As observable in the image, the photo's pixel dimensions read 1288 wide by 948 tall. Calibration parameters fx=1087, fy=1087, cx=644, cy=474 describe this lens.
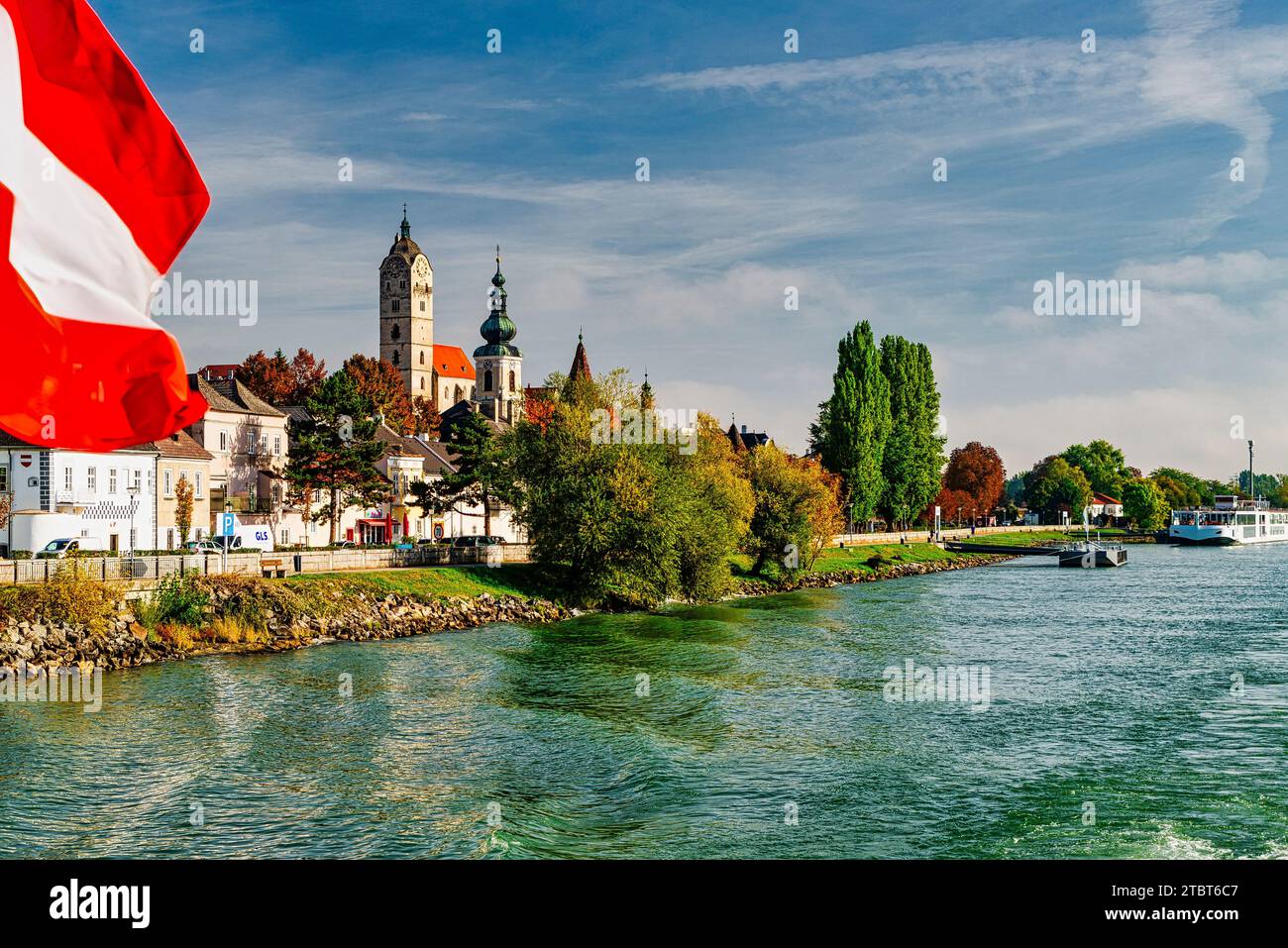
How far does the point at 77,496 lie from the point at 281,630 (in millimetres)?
19801

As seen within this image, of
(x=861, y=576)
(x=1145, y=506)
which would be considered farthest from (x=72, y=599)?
(x=1145, y=506)

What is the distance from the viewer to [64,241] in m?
7.03

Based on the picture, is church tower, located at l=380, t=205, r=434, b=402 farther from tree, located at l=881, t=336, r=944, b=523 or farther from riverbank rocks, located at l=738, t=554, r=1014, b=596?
riverbank rocks, located at l=738, t=554, r=1014, b=596

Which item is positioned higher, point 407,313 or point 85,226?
point 407,313

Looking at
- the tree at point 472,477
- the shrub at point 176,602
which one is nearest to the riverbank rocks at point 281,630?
the shrub at point 176,602

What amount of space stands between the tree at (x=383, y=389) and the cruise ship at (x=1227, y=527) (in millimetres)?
122405

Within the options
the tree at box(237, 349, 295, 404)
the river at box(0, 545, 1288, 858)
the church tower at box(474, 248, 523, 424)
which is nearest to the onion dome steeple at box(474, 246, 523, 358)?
the church tower at box(474, 248, 523, 424)

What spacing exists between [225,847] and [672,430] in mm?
52390

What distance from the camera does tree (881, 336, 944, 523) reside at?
11869 centimetres

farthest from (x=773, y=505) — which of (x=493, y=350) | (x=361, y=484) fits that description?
(x=493, y=350)

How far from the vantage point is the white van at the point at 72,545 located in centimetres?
5071
